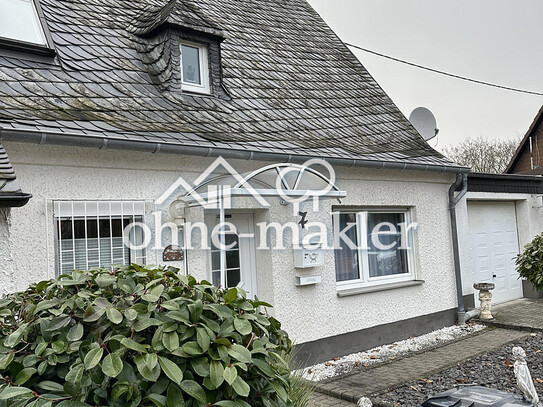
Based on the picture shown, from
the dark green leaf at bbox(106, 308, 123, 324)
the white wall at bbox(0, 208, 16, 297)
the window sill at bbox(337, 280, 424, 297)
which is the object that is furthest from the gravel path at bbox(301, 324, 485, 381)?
the dark green leaf at bbox(106, 308, 123, 324)

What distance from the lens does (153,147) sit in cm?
591

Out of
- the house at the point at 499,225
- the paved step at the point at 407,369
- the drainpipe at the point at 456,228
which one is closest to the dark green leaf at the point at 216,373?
the paved step at the point at 407,369

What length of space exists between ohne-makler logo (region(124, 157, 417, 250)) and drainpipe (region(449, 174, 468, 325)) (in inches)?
89.7

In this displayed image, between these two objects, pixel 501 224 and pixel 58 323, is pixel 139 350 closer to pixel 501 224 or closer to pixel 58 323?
pixel 58 323

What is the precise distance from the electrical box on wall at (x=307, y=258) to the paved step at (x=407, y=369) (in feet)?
5.33

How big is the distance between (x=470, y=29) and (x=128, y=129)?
41.1 feet

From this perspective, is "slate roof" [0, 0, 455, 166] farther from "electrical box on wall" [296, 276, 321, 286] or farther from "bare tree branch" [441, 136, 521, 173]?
"bare tree branch" [441, 136, 521, 173]

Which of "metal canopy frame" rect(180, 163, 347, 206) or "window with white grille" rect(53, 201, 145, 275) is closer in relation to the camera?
"window with white grille" rect(53, 201, 145, 275)

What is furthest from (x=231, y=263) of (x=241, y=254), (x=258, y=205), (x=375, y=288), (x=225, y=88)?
(x=225, y=88)

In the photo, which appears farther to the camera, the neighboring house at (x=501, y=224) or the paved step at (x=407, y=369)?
the neighboring house at (x=501, y=224)

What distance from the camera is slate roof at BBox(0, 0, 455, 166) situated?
238 inches

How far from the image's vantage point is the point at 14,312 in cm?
298

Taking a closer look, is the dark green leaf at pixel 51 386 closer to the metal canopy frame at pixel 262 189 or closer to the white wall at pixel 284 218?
the white wall at pixel 284 218

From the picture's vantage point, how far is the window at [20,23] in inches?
255
